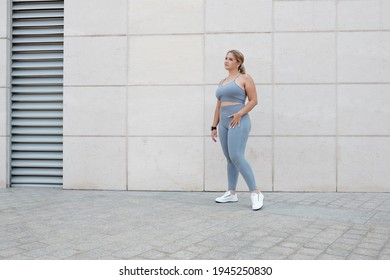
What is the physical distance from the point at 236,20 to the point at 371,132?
9.16 feet

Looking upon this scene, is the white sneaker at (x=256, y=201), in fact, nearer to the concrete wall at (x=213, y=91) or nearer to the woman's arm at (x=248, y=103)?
the woman's arm at (x=248, y=103)

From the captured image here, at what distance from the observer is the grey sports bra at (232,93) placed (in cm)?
479

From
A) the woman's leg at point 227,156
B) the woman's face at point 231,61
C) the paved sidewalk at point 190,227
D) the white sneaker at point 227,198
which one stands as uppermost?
the woman's face at point 231,61

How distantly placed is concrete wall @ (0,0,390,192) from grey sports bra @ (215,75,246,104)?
1.23 meters

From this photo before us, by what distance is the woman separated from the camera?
4746mm

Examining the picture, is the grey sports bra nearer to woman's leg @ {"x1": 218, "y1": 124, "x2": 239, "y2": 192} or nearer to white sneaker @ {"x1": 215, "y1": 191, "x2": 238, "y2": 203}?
woman's leg @ {"x1": 218, "y1": 124, "x2": 239, "y2": 192}

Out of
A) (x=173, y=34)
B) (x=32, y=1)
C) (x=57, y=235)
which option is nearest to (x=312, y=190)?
(x=173, y=34)

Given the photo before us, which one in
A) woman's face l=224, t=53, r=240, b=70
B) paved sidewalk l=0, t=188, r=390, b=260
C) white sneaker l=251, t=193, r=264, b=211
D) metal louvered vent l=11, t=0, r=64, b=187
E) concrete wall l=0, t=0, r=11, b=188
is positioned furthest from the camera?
metal louvered vent l=11, t=0, r=64, b=187

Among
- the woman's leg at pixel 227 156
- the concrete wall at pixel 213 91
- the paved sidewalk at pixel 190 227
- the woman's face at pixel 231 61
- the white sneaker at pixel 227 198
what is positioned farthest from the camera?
the concrete wall at pixel 213 91

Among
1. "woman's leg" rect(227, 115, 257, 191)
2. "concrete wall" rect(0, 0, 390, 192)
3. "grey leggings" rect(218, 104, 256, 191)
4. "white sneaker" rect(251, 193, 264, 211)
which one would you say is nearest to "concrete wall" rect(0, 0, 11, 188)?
"concrete wall" rect(0, 0, 390, 192)

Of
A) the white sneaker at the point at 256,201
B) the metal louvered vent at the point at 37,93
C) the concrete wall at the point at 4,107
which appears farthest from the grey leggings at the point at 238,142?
the concrete wall at the point at 4,107

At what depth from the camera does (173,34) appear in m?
6.21

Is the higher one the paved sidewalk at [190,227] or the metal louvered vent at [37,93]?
the metal louvered vent at [37,93]

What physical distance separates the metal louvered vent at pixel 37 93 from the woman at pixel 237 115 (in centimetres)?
313
